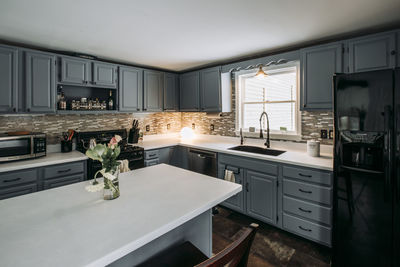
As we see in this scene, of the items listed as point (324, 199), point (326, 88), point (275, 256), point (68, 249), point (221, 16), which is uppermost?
point (221, 16)

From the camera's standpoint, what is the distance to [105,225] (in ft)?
3.63

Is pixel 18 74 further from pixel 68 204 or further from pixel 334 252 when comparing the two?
pixel 334 252

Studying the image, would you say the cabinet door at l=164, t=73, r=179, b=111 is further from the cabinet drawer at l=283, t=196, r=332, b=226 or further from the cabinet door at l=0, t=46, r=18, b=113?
the cabinet drawer at l=283, t=196, r=332, b=226

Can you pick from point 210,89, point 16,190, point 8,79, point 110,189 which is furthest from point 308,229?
point 8,79

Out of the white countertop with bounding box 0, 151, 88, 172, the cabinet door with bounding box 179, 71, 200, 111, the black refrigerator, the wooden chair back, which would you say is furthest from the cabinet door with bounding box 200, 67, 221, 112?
the wooden chair back

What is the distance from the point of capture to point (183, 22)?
2.23m

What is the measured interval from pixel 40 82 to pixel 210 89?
8.27 ft

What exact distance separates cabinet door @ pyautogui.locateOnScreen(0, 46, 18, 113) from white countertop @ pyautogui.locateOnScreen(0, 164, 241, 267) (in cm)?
180

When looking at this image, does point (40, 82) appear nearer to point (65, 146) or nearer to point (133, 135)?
point (65, 146)

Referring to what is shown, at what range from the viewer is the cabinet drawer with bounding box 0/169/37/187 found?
7.76ft

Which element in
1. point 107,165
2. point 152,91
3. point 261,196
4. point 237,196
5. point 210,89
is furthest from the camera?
point 152,91

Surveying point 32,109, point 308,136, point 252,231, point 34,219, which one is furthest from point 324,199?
point 32,109

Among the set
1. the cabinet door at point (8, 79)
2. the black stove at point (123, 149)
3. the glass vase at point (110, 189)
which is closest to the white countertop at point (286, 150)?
the black stove at point (123, 149)

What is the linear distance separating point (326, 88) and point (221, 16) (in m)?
1.52
